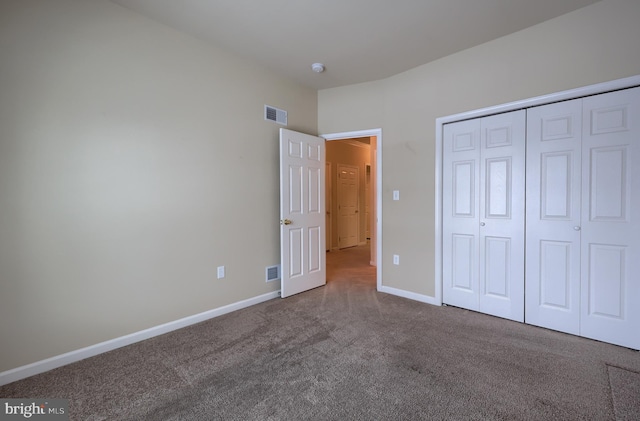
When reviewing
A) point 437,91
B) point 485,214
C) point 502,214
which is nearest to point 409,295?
point 485,214

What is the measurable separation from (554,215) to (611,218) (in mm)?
356

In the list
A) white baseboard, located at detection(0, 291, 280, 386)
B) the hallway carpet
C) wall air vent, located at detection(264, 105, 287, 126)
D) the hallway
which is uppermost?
wall air vent, located at detection(264, 105, 287, 126)

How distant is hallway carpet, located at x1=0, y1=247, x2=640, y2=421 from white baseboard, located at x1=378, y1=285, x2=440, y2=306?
40 cm

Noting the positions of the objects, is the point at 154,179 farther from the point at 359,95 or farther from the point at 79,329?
the point at 359,95

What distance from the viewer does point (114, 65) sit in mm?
2285

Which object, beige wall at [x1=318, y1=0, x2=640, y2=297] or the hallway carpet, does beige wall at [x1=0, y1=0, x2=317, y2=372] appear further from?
beige wall at [x1=318, y1=0, x2=640, y2=297]

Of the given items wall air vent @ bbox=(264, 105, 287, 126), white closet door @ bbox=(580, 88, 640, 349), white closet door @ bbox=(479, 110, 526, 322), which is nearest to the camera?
white closet door @ bbox=(580, 88, 640, 349)

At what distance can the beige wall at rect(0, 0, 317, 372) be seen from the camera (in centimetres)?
192

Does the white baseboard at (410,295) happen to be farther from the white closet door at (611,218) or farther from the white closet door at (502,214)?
the white closet door at (611,218)

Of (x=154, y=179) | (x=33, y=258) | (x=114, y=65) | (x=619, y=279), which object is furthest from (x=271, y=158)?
(x=619, y=279)

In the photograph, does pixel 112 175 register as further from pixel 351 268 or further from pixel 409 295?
pixel 351 268

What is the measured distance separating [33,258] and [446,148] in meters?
3.74

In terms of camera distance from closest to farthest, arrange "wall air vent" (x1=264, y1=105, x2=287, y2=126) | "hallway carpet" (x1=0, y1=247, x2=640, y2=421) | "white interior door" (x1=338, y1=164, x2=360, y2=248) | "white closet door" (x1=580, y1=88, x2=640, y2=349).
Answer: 1. "hallway carpet" (x1=0, y1=247, x2=640, y2=421)
2. "white closet door" (x1=580, y1=88, x2=640, y2=349)
3. "wall air vent" (x1=264, y1=105, x2=287, y2=126)
4. "white interior door" (x1=338, y1=164, x2=360, y2=248)

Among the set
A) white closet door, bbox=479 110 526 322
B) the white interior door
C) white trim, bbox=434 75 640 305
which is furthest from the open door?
the white interior door
